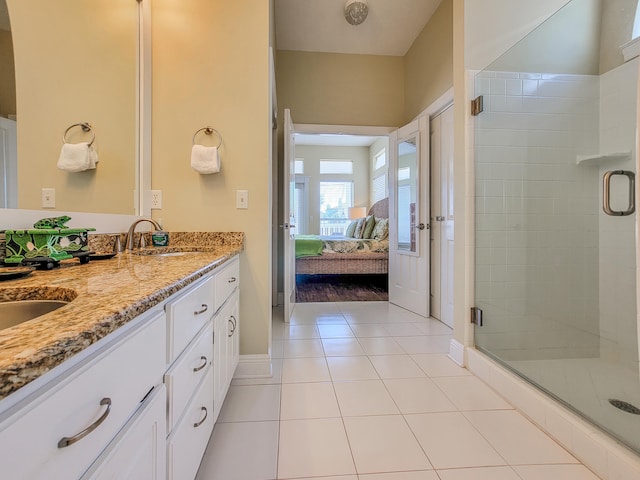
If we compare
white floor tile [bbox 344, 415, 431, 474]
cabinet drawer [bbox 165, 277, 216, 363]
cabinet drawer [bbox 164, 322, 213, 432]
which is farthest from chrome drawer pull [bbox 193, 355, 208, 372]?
white floor tile [bbox 344, 415, 431, 474]

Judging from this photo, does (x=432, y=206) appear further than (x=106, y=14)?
Yes

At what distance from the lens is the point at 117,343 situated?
52 cm

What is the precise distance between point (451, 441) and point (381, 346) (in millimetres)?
1006

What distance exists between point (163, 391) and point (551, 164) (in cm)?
239

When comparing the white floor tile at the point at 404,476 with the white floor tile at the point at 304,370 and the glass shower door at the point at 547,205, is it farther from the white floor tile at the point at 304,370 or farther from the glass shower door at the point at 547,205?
the glass shower door at the point at 547,205

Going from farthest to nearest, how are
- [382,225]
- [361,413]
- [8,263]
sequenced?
[382,225] → [361,413] → [8,263]

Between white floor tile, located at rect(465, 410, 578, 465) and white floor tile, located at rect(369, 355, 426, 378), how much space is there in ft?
1.44

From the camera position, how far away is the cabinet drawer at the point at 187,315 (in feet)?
2.49

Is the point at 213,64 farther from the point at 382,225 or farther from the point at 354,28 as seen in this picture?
the point at 382,225

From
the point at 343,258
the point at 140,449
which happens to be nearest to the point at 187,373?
the point at 140,449

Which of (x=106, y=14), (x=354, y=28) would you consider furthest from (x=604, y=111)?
(x=106, y=14)

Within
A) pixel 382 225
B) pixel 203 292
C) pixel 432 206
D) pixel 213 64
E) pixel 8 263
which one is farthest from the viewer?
pixel 382 225

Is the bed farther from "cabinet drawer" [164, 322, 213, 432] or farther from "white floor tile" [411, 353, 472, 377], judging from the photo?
"cabinet drawer" [164, 322, 213, 432]

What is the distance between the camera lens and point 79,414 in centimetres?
41
